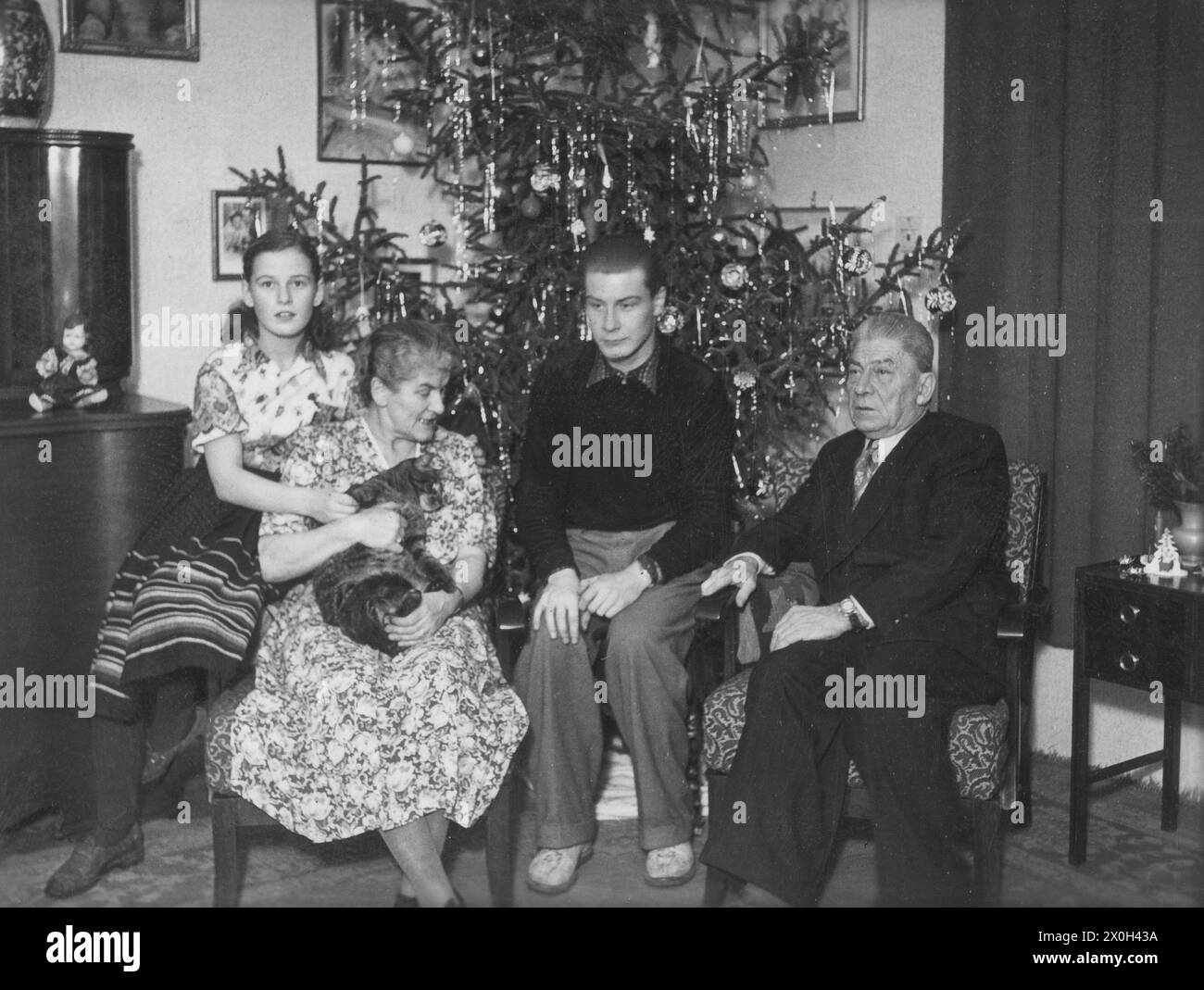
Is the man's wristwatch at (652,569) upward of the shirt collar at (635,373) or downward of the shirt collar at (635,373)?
downward

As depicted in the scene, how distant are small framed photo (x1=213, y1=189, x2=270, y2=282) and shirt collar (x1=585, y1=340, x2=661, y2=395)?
1.37 m

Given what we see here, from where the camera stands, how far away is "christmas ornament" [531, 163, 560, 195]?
4.28 m

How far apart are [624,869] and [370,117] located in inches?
108

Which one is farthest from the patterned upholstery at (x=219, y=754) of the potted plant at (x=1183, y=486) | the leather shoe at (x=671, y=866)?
the potted plant at (x=1183, y=486)

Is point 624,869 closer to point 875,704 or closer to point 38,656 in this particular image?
point 875,704

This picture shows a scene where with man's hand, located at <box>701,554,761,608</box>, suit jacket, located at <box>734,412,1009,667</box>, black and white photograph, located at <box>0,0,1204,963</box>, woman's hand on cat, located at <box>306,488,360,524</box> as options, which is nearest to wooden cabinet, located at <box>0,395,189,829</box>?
black and white photograph, located at <box>0,0,1204,963</box>

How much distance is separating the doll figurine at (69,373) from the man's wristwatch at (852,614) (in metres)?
2.10

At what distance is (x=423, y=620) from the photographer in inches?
134

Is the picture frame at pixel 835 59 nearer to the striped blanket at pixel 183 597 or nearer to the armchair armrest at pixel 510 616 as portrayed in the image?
the armchair armrest at pixel 510 616

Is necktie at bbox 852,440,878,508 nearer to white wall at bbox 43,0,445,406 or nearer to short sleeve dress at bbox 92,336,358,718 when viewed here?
short sleeve dress at bbox 92,336,358,718

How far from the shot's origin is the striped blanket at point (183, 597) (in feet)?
11.6

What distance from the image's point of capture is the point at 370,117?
4977mm

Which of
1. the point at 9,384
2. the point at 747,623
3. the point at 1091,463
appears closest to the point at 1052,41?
the point at 1091,463

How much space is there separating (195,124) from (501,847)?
2.59 metres
